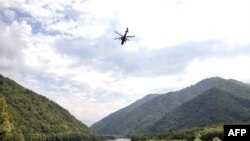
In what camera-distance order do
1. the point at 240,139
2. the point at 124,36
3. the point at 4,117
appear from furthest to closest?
the point at 4,117 < the point at 124,36 < the point at 240,139

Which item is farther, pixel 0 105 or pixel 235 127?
pixel 0 105

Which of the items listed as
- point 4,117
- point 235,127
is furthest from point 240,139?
point 4,117

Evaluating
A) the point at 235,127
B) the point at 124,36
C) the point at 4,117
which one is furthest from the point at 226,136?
the point at 4,117

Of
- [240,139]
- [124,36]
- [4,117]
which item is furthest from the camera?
[4,117]

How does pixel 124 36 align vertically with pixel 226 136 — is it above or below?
above

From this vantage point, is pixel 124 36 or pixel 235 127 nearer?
pixel 235 127

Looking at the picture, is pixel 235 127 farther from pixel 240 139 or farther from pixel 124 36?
pixel 124 36

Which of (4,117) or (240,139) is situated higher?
(4,117)

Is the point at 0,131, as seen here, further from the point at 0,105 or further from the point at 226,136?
the point at 226,136

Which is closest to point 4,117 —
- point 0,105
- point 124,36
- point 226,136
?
point 0,105
